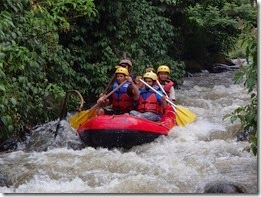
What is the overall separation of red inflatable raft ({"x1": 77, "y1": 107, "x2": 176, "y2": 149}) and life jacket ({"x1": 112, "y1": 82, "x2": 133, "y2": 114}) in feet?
2.26

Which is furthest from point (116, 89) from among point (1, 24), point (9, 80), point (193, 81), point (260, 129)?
point (193, 81)

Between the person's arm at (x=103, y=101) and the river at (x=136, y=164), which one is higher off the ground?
the person's arm at (x=103, y=101)

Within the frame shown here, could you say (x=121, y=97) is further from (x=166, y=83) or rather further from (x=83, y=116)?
(x=166, y=83)

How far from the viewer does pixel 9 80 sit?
4.58m

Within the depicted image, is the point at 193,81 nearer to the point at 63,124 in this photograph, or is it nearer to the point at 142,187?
the point at 63,124

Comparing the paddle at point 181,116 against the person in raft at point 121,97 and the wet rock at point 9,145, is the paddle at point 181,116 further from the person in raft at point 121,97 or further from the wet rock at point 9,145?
the wet rock at point 9,145

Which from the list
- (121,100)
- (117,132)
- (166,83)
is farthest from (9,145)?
(166,83)

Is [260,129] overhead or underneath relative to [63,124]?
overhead

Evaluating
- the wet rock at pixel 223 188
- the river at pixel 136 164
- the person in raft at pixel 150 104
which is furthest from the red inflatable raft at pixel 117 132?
the wet rock at pixel 223 188

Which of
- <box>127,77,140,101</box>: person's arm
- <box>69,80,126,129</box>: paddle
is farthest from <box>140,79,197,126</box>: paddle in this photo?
<box>69,80,126,129</box>: paddle

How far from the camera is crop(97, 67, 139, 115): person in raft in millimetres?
5938

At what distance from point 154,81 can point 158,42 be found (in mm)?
3005

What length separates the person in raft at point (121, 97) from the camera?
594 centimetres

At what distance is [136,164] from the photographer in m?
4.62
